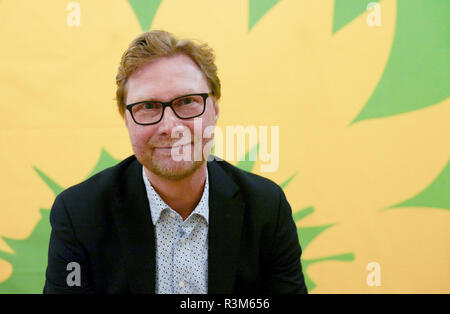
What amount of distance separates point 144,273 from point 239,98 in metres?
0.79

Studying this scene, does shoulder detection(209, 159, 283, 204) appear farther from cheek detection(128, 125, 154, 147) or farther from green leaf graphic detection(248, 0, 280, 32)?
green leaf graphic detection(248, 0, 280, 32)

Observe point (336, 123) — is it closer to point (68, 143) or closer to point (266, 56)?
point (266, 56)

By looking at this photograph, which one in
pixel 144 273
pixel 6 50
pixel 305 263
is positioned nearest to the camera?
pixel 144 273

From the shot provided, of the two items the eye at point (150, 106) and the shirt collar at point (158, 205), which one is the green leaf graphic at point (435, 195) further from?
the eye at point (150, 106)

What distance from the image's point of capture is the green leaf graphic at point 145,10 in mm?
1463

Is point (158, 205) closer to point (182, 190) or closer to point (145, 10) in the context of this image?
point (182, 190)

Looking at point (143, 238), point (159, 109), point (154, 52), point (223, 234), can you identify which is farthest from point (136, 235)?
point (154, 52)

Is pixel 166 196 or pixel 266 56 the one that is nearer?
pixel 166 196

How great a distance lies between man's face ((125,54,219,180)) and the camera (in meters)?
0.97

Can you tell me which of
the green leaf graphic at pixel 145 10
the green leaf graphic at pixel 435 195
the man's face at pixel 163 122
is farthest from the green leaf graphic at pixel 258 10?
the green leaf graphic at pixel 435 195

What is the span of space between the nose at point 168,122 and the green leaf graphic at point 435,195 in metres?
1.05

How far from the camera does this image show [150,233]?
1.03m
